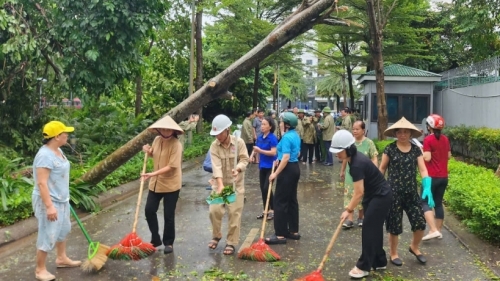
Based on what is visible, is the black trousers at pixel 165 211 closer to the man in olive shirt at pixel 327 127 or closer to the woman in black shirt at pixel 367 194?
the woman in black shirt at pixel 367 194

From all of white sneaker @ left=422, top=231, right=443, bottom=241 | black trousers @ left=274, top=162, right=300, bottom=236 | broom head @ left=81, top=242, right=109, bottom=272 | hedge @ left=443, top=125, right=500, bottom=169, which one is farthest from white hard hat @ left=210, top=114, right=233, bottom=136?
hedge @ left=443, top=125, right=500, bottom=169

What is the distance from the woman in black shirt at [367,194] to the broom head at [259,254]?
98 centimetres

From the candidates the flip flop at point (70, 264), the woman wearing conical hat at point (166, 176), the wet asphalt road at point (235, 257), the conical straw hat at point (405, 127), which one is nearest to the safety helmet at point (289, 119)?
the conical straw hat at point (405, 127)

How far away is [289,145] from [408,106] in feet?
49.2

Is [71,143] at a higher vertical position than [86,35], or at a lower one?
lower

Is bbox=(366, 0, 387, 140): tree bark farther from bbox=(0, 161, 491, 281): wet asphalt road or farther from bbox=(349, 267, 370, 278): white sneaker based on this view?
bbox=(349, 267, 370, 278): white sneaker

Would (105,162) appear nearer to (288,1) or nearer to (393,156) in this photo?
(393,156)

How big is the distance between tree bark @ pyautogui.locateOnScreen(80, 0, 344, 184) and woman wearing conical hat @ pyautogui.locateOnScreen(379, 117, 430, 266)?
265cm

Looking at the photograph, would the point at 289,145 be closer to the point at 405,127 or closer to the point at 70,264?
the point at 405,127

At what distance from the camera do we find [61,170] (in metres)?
5.13

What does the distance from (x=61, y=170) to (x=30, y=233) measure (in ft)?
7.69

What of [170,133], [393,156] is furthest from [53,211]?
[393,156]

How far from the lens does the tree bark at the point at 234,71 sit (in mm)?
7422

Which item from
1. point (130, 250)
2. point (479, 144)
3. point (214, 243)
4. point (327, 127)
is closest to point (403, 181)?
point (214, 243)
